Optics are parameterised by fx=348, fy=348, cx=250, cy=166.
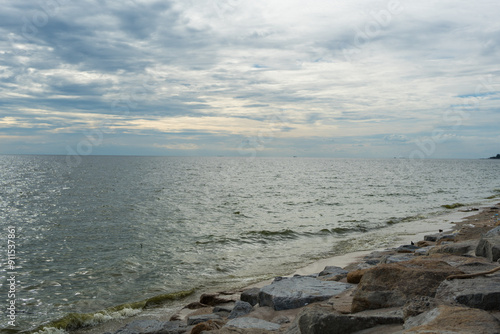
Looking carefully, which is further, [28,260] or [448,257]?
[28,260]

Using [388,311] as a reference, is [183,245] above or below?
below

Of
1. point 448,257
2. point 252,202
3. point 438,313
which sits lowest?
point 252,202

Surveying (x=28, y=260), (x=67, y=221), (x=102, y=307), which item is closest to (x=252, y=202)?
(x=67, y=221)

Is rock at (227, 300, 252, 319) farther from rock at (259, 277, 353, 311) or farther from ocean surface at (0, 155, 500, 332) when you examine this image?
ocean surface at (0, 155, 500, 332)

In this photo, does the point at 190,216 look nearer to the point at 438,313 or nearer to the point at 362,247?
the point at 362,247

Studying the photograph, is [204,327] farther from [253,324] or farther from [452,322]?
[452,322]

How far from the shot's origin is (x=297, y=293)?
7168 millimetres

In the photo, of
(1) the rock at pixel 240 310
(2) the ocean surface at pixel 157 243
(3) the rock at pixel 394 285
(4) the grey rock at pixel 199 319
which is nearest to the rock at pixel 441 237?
(2) the ocean surface at pixel 157 243

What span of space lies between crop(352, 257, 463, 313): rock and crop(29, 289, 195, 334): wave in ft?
25.1

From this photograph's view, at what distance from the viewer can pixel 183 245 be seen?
723 inches

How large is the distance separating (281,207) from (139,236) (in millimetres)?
16301

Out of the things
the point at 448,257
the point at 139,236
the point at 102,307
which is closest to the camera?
the point at 448,257

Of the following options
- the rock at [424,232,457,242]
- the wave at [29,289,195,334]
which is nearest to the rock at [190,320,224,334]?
the wave at [29,289,195,334]

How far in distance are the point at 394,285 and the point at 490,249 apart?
153 inches
